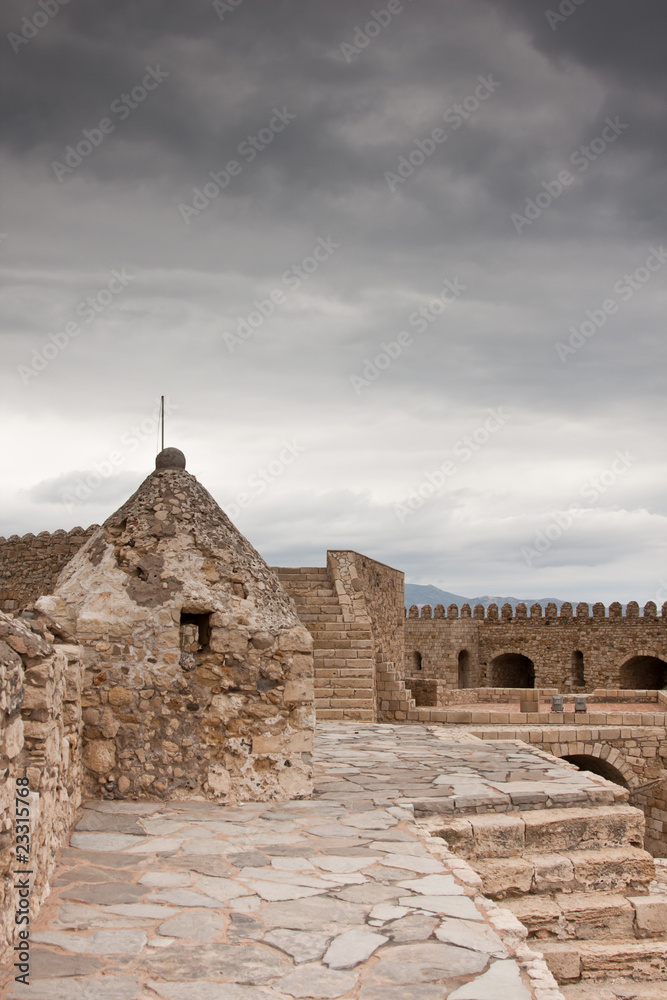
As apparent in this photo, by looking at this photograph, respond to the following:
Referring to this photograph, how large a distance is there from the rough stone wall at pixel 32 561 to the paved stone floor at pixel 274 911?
42.5 feet

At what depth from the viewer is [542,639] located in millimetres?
34250

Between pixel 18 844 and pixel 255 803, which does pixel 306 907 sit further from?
pixel 255 803

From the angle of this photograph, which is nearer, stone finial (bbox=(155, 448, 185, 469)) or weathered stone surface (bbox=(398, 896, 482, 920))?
weathered stone surface (bbox=(398, 896, 482, 920))

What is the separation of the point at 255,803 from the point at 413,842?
1.30 metres

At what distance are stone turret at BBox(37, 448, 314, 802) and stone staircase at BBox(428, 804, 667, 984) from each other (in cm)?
129

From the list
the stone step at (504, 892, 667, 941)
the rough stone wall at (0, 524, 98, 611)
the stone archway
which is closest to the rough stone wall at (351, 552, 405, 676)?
the stone archway

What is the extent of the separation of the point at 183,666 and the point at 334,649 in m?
9.15

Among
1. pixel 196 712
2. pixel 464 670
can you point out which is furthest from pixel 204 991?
pixel 464 670

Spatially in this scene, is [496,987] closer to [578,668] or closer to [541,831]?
[541,831]

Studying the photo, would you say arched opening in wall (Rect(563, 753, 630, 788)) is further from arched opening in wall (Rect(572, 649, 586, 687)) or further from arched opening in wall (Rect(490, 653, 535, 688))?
arched opening in wall (Rect(490, 653, 535, 688))

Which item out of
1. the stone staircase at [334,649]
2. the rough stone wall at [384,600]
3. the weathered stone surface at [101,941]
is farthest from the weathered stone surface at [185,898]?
the rough stone wall at [384,600]

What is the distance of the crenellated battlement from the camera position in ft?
108

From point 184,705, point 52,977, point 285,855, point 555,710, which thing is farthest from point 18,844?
point 555,710

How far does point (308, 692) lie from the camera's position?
592 cm
